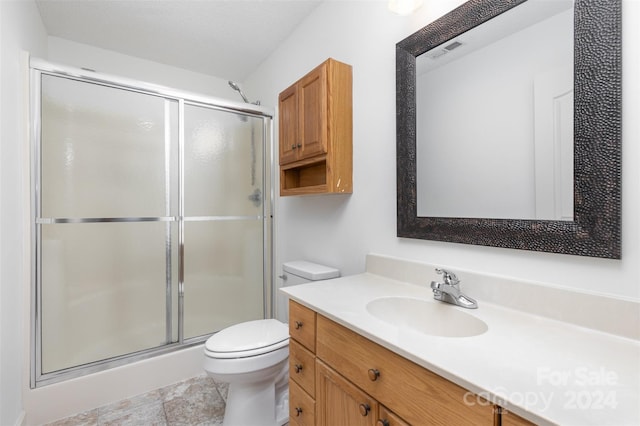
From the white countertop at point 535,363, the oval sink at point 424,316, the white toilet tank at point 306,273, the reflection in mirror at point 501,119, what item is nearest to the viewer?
the white countertop at point 535,363

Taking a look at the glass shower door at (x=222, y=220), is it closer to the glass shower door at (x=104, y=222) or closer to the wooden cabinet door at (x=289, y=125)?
the glass shower door at (x=104, y=222)

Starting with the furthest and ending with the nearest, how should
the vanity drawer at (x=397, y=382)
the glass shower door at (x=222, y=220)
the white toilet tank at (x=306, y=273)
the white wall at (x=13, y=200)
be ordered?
the glass shower door at (x=222, y=220) < the white toilet tank at (x=306, y=273) < the white wall at (x=13, y=200) < the vanity drawer at (x=397, y=382)

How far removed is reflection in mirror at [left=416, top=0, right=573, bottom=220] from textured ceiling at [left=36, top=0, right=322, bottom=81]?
125cm

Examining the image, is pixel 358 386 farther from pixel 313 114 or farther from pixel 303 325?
pixel 313 114

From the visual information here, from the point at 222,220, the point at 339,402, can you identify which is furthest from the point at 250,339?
the point at 222,220

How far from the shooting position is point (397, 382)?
29.1 inches

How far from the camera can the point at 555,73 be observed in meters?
0.87

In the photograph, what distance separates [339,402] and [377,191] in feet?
3.06

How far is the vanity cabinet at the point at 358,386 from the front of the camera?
630 millimetres

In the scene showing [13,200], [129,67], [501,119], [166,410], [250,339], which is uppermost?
[129,67]

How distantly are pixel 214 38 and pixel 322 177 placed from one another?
4.88 ft

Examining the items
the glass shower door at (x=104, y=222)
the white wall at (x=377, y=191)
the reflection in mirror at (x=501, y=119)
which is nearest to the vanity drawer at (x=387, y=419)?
the white wall at (x=377, y=191)

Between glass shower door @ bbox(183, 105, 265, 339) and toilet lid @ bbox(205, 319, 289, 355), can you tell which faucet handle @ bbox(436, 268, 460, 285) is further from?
glass shower door @ bbox(183, 105, 265, 339)

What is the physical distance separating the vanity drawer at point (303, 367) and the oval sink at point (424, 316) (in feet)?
0.98
